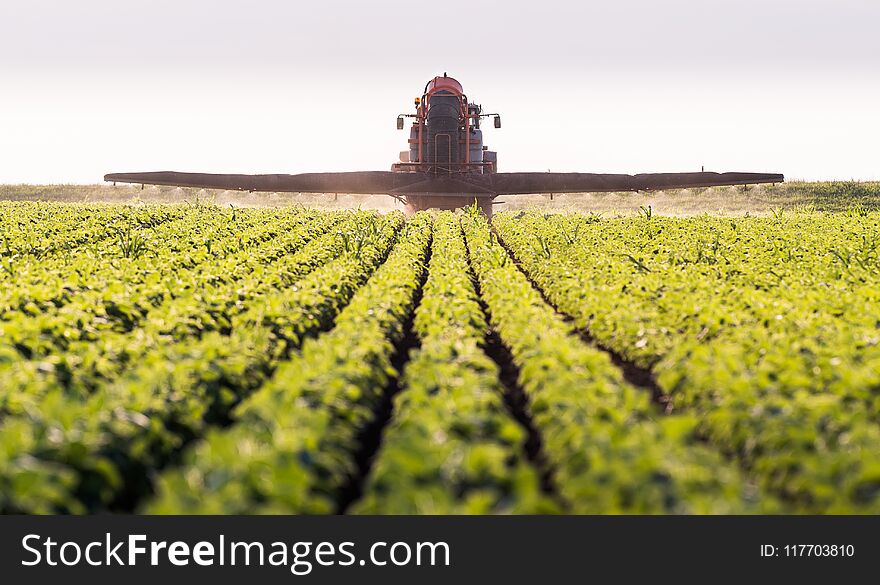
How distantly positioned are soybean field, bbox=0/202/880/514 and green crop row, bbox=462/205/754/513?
0.06ft

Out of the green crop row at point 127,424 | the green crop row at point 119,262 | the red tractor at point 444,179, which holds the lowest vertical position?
the green crop row at point 127,424

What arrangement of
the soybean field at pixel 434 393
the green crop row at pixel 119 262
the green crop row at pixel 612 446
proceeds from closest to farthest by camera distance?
the green crop row at pixel 612 446 → the soybean field at pixel 434 393 → the green crop row at pixel 119 262

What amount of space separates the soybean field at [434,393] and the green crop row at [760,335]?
A: 30 mm

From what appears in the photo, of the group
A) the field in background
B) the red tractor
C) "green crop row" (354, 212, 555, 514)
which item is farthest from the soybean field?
the field in background

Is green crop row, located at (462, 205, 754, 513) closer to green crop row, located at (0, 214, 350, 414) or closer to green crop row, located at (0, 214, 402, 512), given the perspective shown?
green crop row, located at (0, 214, 402, 512)

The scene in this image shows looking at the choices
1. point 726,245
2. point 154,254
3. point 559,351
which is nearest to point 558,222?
point 726,245

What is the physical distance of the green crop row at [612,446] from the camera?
4.11m

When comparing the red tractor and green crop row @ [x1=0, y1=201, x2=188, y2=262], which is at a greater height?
the red tractor

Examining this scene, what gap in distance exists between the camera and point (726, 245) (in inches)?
760

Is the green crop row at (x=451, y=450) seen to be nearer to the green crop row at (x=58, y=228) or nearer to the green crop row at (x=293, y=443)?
the green crop row at (x=293, y=443)

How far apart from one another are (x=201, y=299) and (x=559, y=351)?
4.85 m

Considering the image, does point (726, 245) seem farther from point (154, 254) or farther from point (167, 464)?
point (167, 464)

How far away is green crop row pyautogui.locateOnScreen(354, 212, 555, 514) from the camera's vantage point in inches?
163

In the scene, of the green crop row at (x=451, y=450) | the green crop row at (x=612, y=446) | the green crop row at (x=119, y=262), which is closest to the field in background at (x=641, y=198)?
A: the green crop row at (x=119, y=262)
